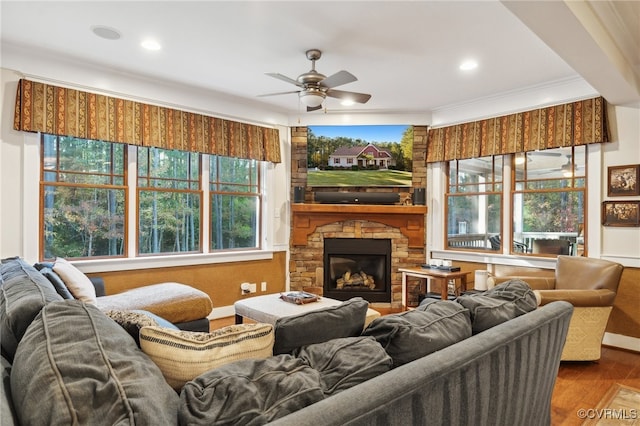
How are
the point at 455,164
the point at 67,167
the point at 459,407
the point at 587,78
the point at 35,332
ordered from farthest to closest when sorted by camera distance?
the point at 455,164 → the point at 67,167 → the point at 587,78 → the point at 459,407 → the point at 35,332

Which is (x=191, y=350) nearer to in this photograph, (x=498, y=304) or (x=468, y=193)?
(x=498, y=304)

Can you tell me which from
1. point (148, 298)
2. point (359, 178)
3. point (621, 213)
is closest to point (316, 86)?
point (359, 178)

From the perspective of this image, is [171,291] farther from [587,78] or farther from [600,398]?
[587,78]

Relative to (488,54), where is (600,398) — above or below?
below

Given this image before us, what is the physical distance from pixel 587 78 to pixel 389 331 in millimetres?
2936

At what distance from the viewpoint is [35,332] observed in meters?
1.03

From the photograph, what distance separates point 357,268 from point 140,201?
9.60 feet

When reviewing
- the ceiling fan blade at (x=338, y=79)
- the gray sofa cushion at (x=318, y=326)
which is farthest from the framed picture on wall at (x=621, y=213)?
the gray sofa cushion at (x=318, y=326)

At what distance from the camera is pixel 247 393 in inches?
37.5

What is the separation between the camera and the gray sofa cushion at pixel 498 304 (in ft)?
5.48

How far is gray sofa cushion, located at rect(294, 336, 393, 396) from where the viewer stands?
1131 mm

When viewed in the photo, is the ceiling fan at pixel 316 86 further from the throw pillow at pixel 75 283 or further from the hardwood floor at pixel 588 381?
the hardwood floor at pixel 588 381

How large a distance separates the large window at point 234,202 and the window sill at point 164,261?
0.19 metres

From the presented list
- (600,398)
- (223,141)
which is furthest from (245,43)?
(600,398)
